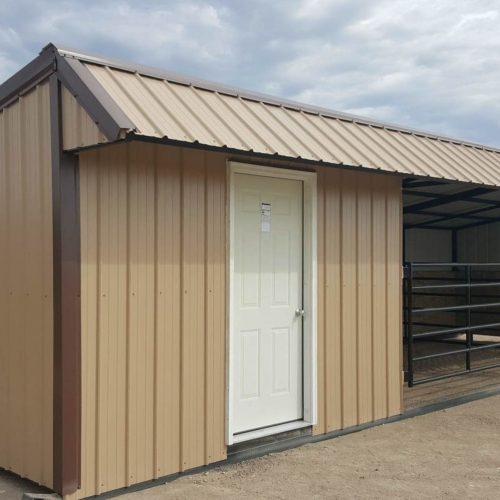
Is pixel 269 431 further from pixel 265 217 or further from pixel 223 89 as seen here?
pixel 223 89

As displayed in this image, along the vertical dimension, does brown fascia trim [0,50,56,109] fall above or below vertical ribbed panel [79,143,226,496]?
above

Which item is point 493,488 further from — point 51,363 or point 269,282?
point 51,363

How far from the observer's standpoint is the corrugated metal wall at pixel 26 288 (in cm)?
434

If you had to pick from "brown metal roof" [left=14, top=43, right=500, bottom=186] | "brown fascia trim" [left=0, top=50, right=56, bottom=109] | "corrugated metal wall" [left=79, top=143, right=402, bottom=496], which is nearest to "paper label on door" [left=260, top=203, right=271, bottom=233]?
"corrugated metal wall" [left=79, top=143, right=402, bottom=496]

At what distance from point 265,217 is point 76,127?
6.08ft

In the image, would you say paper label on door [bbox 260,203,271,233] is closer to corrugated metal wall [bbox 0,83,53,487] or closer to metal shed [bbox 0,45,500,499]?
metal shed [bbox 0,45,500,499]

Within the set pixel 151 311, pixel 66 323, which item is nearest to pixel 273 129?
pixel 151 311

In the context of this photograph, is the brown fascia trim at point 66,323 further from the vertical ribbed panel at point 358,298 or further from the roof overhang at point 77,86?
the vertical ribbed panel at point 358,298

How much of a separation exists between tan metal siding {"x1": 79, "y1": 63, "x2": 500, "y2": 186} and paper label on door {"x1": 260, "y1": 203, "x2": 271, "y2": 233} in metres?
0.64

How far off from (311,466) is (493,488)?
1.30 m

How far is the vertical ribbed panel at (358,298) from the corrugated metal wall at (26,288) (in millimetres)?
2324

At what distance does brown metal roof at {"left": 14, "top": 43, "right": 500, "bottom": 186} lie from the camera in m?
4.12

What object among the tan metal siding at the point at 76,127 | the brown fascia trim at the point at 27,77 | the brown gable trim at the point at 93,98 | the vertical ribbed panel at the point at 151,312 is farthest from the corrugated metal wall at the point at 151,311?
the brown fascia trim at the point at 27,77

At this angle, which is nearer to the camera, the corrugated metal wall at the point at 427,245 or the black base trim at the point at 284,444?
the black base trim at the point at 284,444
